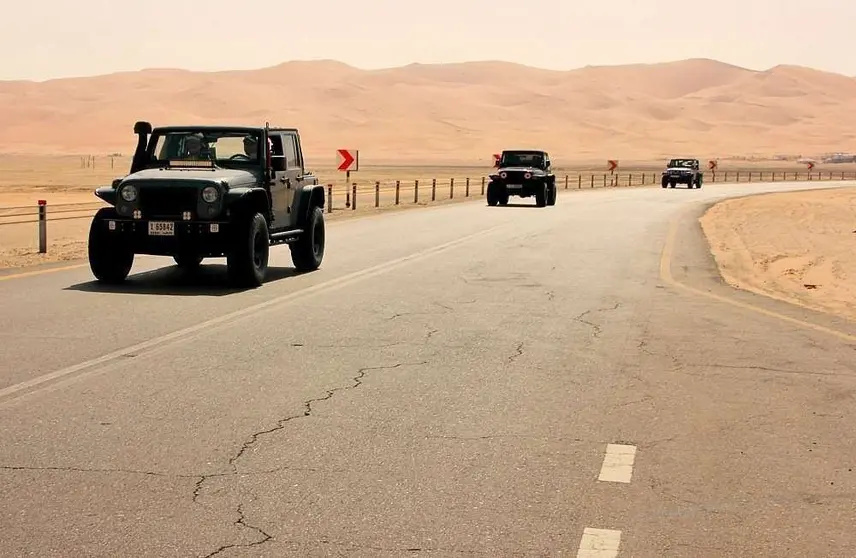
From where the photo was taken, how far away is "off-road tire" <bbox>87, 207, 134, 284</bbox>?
47.4 ft

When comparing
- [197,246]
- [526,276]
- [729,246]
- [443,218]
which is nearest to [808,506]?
[197,246]

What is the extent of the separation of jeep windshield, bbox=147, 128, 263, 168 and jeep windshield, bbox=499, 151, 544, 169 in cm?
2650

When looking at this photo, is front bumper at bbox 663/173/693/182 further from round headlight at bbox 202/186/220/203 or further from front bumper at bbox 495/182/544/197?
round headlight at bbox 202/186/220/203

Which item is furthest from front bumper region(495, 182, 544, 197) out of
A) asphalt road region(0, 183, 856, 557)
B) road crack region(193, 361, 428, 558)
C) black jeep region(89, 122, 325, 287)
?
road crack region(193, 361, 428, 558)

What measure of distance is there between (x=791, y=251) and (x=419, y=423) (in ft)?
56.7

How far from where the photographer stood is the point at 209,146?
50.9ft

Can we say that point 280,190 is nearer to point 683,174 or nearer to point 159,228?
point 159,228

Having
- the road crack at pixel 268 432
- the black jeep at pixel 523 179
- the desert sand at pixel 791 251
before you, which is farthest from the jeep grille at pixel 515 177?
the road crack at pixel 268 432

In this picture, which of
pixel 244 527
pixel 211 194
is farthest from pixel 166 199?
pixel 244 527

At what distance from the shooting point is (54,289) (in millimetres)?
14094

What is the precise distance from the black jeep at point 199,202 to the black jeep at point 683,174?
51.9 meters

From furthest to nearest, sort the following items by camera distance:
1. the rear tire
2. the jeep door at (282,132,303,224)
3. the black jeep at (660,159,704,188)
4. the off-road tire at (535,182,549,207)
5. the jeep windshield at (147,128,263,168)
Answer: the black jeep at (660,159,704,188) < the rear tire < the off-road tire at (535,182,549,207) < the jeep door at (282,132,303,224) < the jeep windshield at (147,128,263,168)

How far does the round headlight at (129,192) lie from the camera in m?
14.4

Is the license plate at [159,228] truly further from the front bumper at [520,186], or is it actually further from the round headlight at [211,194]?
the front bumper at [520,186]
